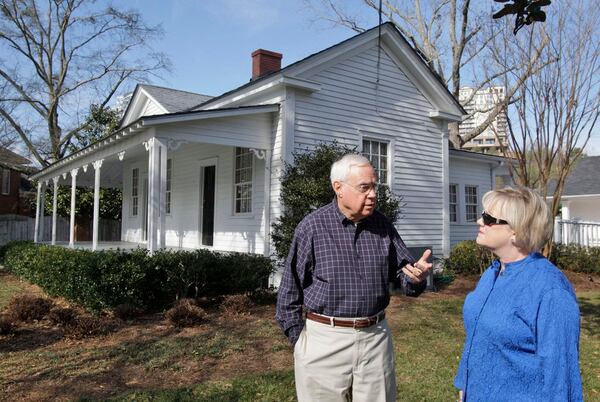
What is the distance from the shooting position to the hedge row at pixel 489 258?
12609 millimetres

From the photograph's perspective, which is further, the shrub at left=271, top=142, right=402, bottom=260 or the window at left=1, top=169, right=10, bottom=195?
the window at left=1, top=169, right=10, bottom=195

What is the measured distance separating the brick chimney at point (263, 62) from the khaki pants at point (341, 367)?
10795 mm

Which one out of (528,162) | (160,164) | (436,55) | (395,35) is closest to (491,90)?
(528,162)

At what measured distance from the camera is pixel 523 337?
6.74 feet

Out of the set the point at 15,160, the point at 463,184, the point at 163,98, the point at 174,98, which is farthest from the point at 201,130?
the point at 15,160

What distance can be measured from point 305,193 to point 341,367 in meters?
6.34

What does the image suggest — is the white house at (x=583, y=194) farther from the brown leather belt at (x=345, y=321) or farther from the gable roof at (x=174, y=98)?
the brown leather belt at (x=345, y=321)

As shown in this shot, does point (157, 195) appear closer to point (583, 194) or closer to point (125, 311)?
point (125, 311)

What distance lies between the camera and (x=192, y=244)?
1390 cm

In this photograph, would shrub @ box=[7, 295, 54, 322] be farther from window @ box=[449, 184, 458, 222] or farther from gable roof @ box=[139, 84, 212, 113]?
window @ box=[449, 184, 458, 222]

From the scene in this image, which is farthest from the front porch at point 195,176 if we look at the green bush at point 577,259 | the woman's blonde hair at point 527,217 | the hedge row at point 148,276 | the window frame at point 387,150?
the green bush at point 577,259

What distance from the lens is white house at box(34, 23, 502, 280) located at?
32.8 ft

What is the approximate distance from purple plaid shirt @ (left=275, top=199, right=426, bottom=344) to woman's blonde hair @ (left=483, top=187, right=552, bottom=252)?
75 centimetres

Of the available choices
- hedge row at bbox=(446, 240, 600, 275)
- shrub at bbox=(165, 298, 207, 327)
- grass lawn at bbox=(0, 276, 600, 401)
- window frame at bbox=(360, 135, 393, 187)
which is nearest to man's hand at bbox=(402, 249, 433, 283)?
grass lawn at bbox=(0, 276, 600, 401)
